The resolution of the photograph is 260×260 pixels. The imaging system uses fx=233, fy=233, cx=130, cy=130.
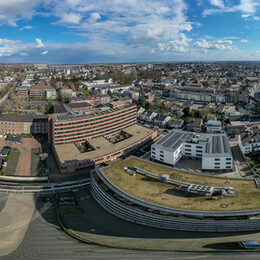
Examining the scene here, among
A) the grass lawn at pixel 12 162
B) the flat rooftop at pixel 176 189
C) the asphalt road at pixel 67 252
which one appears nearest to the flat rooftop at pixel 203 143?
the flat rooftop at pixel 176 189

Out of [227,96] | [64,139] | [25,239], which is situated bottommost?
[25,239]

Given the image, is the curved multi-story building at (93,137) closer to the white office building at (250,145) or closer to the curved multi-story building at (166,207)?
the curved multi-story building at (166,207)

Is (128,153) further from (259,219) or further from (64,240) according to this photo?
(259,219)

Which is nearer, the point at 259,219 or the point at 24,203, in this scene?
the point at 259,219

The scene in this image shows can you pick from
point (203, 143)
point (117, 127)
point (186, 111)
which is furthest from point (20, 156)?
point (186, 111)

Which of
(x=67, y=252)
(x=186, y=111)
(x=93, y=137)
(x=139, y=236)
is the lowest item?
(x=67, y=252)

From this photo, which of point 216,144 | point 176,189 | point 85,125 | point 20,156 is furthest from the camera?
point 85,125

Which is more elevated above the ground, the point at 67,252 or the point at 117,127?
the point at 117,127

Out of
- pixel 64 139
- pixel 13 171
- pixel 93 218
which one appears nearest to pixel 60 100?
pixel 64 139

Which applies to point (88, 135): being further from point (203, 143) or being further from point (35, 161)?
point (203, 143)
